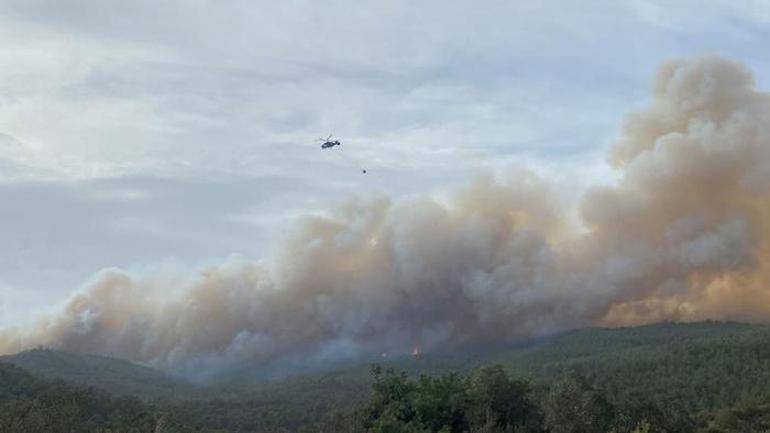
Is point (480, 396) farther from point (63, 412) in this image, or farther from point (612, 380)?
point (612, 380)

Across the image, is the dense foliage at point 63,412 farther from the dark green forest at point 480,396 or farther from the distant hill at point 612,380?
the distant hill at point 612,380

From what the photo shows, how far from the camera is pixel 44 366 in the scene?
194m

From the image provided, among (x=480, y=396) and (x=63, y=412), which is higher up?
(x=63, y=412)

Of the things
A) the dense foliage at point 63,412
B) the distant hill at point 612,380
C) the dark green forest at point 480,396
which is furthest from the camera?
the distant hill at point 612,380

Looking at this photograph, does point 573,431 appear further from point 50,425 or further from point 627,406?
point 50,425

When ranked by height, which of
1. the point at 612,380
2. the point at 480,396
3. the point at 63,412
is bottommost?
the point at 480,396

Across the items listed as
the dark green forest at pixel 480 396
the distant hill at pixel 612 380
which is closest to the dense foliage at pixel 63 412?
the dark green forest at pixel 480 396

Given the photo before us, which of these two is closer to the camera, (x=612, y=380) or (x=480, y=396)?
(x=480, y=396)

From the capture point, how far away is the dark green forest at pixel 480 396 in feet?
178

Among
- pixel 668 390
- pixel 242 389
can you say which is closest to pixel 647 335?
pixel 668 390

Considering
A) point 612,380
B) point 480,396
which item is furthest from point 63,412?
point 612,380

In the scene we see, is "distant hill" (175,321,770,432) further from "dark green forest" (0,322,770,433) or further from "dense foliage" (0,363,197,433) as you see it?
"dense foliage" (0,363,197,433)

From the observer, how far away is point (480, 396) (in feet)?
190

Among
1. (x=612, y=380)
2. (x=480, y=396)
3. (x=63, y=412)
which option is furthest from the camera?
(x=612, y=380)
